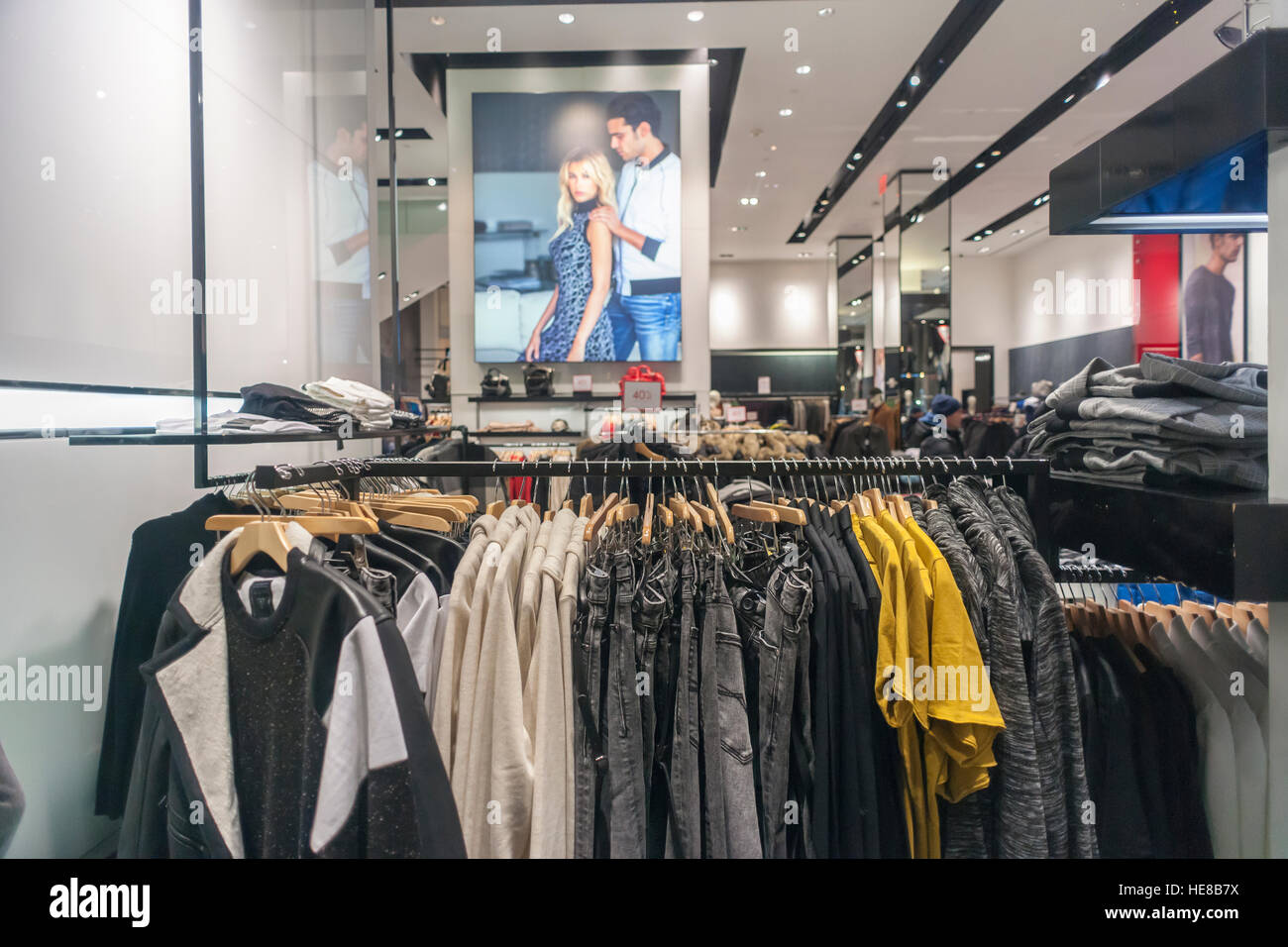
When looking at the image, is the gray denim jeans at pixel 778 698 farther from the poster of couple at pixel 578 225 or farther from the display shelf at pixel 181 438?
the poster of couple at pixel 578 225

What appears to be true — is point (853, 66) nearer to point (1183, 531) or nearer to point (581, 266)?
point (581, 266)

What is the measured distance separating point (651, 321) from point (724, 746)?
3860 millimetres

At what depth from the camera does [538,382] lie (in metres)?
4.82

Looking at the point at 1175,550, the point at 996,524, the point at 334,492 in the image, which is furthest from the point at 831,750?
the point at 334,492

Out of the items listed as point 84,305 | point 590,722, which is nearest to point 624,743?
point 590,722

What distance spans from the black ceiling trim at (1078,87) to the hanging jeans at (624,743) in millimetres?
5329

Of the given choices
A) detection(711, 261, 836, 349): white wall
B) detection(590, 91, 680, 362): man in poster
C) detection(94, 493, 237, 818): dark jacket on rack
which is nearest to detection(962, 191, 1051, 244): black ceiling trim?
detection(711, 261, 836, 349): white wall

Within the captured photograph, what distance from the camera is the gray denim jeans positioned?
1.33 meters

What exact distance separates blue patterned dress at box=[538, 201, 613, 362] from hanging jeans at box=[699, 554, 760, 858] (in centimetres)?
372

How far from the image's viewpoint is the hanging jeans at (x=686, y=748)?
1.30 meters

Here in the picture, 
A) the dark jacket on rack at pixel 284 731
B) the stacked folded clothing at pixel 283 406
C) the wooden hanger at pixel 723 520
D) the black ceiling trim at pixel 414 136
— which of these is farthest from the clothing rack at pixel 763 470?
the black ceiling trim at pixel 414 136

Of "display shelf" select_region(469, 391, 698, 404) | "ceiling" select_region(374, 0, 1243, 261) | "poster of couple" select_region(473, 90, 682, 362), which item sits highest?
"ceiling" select_region(374, 0, 1243, 261)

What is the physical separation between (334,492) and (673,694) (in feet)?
3.25

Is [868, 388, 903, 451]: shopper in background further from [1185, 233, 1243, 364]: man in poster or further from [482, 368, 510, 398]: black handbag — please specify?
[482, 368, 510, 398]: black handbag
